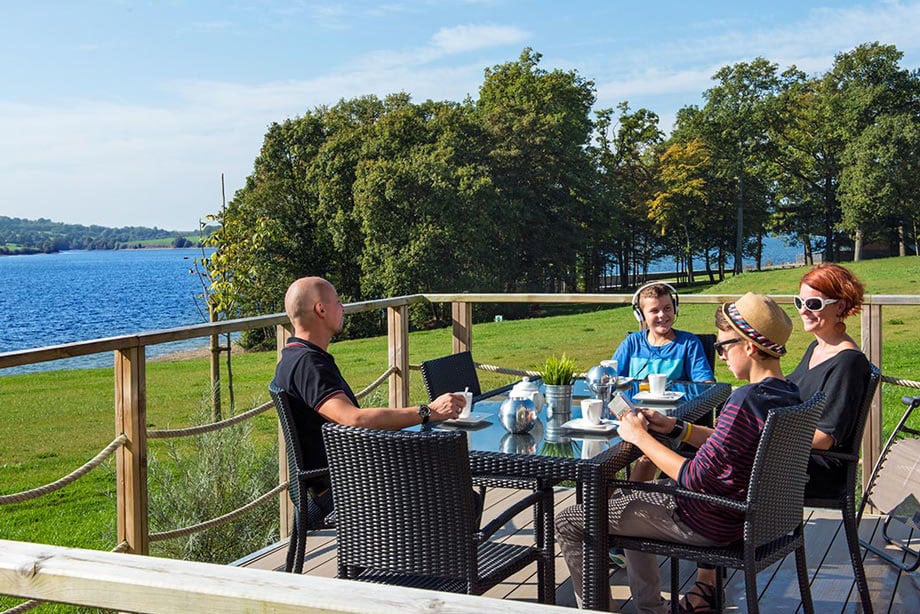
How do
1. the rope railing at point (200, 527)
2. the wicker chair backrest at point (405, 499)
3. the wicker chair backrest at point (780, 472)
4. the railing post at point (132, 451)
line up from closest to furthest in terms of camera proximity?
the wicker chair backrest at point (405, 499) < the wicker chair backrest at point (780, 472) < the railing post at point (132, 451) < the rope railing at point (200, 527)

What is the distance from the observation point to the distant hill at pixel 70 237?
7506 cm

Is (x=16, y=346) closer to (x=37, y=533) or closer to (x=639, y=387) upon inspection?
(x=37, y=533)

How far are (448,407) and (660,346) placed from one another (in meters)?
1.56

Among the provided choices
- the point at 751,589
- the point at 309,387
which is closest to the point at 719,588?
the point at 751,589

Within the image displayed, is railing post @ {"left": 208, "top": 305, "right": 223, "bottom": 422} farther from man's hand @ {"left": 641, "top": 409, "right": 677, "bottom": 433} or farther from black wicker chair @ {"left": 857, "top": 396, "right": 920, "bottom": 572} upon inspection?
black wicker chair @ {"left": 857, "top": 396, "right": 920, "bottom": 572}

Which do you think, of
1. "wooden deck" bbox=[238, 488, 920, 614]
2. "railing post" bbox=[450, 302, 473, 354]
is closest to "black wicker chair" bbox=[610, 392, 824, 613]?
"wooden deck" bbox=[238, 488, 920, 614]

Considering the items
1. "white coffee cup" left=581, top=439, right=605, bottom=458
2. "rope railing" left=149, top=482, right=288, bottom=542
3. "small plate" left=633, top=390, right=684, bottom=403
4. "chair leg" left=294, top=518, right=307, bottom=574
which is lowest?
"rope railing" left=149, top=482, right=288, bottom=542

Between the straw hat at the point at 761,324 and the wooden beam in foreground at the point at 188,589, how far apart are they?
1.80 m

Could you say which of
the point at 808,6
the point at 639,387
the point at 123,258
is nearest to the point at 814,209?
the point at 808,6

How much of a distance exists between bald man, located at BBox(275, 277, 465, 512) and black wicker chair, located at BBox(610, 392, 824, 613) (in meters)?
0.76

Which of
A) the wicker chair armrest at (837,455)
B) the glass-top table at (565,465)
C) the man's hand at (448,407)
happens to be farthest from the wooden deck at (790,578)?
the man's hand at (448,407)

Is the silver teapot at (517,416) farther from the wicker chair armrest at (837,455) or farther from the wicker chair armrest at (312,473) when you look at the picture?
the wicker chair armrest at (837,455)

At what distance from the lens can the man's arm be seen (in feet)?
10.1

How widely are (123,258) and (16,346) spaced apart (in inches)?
3565
